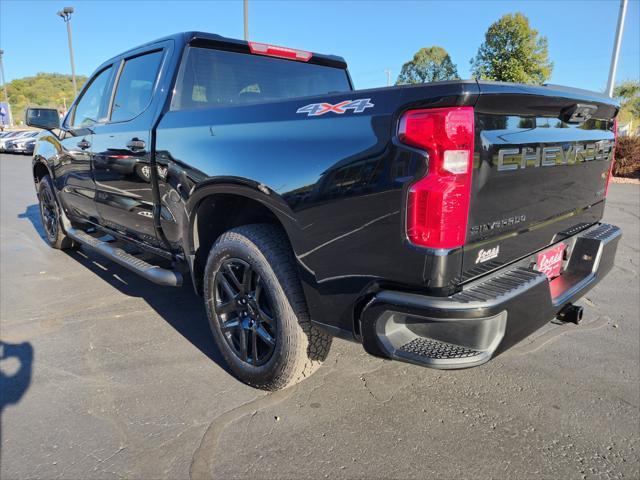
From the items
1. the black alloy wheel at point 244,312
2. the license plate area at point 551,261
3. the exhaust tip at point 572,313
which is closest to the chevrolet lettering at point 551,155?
the license plate area at point 551,261

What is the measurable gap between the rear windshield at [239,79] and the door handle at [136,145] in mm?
342

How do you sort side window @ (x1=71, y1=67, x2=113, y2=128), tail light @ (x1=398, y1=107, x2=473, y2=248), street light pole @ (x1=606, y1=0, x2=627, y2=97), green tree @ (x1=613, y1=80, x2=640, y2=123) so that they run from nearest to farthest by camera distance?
tail light @ (x1=398, y1=107, x2=473, y2=248) → side window @ (x1=71, y1=67, x2=113, y2=128) → street light pole @ (x1=606, y1=0, x2=627, y2=97) → green tree @ (x1=613, y1=80, x2=640, y2=123)

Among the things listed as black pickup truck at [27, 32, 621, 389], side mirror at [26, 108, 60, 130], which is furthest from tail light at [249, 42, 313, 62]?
side mirror at [26, 108, 60, 130]

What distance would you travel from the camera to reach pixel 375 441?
225 cm

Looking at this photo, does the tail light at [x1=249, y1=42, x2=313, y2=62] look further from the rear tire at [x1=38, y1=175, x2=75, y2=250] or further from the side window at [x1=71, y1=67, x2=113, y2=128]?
the rear tire at [x1=38, y1=175, x2=75, y2=250]

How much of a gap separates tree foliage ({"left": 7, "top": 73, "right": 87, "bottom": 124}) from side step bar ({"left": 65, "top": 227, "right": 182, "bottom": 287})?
88386 millimetres

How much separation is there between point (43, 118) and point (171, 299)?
7.79 feet

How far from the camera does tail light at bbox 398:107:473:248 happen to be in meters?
1.67

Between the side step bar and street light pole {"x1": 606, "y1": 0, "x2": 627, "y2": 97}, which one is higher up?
street light pole {"x1": 606, "y1": 0, "x2": 627, "y2": 97}

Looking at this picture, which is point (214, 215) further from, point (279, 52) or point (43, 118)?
point (43, 118)

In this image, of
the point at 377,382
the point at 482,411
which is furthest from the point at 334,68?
the point at 482,411

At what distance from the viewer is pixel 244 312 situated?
263 cm

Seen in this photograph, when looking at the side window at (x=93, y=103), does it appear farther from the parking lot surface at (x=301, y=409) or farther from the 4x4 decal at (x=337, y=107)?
the 4x4 decal at (x=337, y=107)

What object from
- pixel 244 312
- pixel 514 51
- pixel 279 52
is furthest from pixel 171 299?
pixel 514 51
